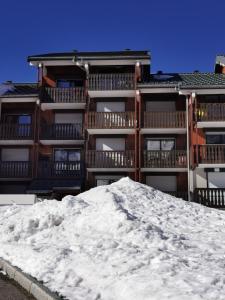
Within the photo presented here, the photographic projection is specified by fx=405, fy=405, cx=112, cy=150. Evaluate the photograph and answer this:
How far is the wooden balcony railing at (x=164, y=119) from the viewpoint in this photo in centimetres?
2716

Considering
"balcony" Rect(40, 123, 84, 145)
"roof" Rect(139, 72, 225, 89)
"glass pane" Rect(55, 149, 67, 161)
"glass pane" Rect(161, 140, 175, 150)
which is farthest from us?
"glass pane" Rect(55, 149, 67, 161)

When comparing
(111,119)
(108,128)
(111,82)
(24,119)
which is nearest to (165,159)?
(108,128)

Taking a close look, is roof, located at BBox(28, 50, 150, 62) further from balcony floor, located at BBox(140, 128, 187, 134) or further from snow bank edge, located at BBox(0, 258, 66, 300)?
snow bank edge, located at BBox(0, 258, 66, 300)

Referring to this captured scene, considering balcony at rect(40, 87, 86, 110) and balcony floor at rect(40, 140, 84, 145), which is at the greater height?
balcony at rect(40, 87, 86, 110)

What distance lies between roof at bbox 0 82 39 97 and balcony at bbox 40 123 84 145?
2913 millimetres

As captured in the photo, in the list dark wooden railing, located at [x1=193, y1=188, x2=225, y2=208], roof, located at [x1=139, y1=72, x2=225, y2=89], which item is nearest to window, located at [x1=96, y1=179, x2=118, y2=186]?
dark wooden railing, located at [x1=193, y1=188, x2=225, y2=208]

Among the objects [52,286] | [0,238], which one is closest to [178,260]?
[52,286]

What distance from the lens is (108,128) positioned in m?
27.2

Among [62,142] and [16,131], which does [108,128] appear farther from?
[16,131]

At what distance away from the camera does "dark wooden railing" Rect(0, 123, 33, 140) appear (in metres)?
28.7

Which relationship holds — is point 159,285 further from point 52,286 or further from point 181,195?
point 181,195

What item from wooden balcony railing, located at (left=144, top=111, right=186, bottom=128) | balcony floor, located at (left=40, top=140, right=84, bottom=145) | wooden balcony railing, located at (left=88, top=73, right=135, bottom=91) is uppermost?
wooden balcony railing, located at (left=88, top=73, right=135, bottom=91)

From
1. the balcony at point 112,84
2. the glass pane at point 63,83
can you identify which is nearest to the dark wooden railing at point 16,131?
the glass pane at point 63,83

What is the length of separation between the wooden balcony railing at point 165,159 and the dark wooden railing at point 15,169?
8.20 meters
